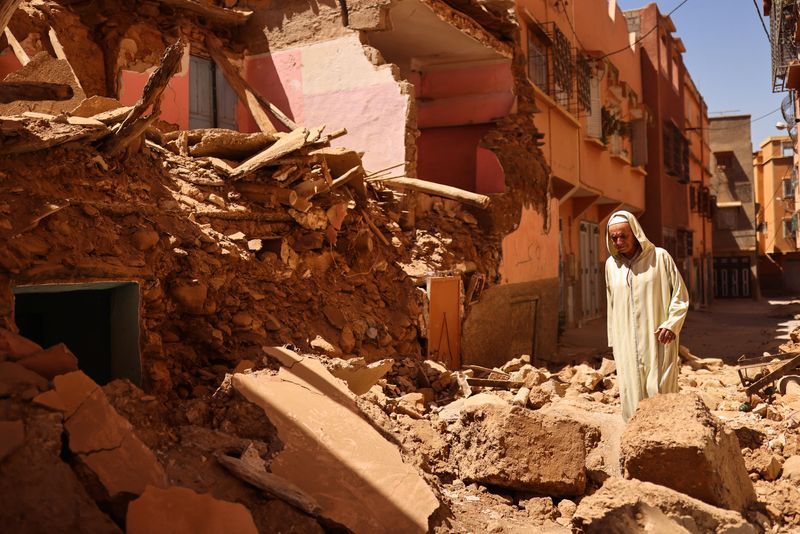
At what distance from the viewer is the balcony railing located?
15602 millimetres

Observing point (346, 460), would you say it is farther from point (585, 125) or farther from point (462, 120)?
point (585, 125)

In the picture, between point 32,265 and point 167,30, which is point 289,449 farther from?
point 167,30

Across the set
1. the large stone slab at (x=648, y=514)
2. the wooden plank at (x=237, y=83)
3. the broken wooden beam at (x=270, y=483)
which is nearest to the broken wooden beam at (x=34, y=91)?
the broken wooden beam at (x=270, y=483)

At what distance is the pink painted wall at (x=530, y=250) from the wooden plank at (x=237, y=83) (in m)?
3.64

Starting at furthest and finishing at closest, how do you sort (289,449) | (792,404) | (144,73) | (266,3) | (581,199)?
(581,199)
(266,3)
(144,73)
(792,404)
(289,449)

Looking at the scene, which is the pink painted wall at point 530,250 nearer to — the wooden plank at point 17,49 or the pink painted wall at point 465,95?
the pink painted wall at point 465,95

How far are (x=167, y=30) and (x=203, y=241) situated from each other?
4864mm

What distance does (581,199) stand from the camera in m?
16.0

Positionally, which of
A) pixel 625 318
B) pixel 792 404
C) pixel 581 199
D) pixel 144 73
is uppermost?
pixel 144 73

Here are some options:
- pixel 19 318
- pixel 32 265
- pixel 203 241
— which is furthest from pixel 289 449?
pixel 19 318

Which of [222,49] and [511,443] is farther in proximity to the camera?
[222,49]

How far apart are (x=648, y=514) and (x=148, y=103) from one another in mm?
3908

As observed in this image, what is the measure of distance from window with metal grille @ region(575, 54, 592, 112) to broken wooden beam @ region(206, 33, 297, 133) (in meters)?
7.34

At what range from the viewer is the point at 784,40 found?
16797mm
